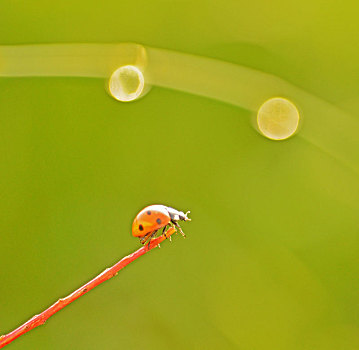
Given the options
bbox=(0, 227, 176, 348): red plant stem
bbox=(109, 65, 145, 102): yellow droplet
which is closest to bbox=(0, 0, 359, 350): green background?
bbox=(109, 65, 145, 102): yellow droplet

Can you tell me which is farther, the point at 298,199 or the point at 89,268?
the point at 298,199

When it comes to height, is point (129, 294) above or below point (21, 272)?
below

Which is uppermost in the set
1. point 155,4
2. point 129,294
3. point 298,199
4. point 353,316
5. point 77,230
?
point 155,4

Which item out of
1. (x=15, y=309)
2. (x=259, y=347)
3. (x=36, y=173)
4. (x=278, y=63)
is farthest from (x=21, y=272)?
(x=278, y=63)

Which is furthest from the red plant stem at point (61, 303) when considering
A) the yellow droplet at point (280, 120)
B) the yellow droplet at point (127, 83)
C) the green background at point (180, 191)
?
the green background at point (180, 191)

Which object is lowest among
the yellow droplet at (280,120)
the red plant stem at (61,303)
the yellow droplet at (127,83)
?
the red plant stem at (61,303)

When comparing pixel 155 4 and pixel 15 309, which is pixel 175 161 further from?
pixel 15 309

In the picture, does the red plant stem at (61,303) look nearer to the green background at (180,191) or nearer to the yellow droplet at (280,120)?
the yellow droplet at (280,120)
